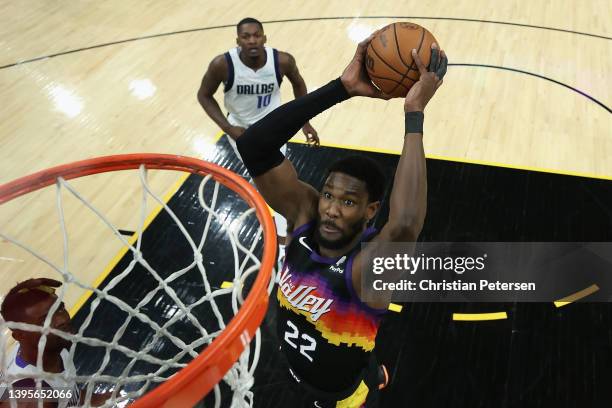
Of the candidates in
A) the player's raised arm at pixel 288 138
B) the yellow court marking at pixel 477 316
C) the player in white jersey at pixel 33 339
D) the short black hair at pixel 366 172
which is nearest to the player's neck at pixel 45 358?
the player in white jersey at pixel 33 339

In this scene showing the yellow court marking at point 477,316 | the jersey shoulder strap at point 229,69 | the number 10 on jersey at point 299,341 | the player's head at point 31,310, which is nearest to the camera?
the player's head at point 31,310

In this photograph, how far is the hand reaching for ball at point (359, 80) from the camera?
7.24 feet

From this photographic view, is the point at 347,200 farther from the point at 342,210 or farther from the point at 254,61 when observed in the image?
the point at 254,61

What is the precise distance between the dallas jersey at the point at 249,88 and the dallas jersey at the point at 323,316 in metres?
2.09

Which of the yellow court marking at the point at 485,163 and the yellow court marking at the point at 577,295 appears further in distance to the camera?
the yellow court marking at the point at 485,163

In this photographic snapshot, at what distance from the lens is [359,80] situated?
7.35 ft

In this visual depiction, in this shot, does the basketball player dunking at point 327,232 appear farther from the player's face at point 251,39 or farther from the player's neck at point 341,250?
the player's face at point 251,39

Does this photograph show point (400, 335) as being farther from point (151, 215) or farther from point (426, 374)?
point (151, 215)

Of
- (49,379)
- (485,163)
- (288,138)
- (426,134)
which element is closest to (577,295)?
(485,163)

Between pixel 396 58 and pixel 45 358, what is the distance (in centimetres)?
195

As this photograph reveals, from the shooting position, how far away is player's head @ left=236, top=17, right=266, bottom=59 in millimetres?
3941

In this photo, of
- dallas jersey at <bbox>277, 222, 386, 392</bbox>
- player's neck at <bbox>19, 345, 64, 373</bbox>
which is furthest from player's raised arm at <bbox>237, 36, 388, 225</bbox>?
player's neck at <bbox>19, 345, 64, 373</bbox>

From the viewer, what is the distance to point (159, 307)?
393 centimetres

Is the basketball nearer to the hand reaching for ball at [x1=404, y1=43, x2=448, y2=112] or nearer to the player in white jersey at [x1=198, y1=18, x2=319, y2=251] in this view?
the hand reaching for ball at [x1=404, y1=43, x2=448, y2=112]
